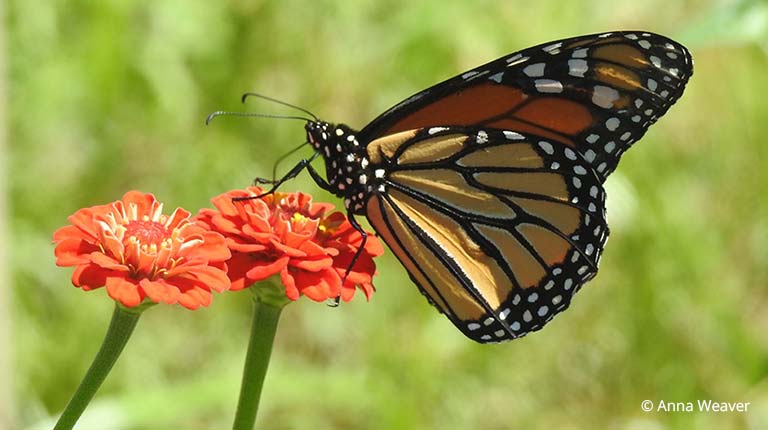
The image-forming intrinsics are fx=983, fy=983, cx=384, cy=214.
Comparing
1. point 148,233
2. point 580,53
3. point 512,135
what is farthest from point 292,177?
point 580,53

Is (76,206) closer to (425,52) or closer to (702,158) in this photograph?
(425,52)

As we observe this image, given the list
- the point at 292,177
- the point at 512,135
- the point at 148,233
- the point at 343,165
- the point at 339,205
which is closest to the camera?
the point at 148,233

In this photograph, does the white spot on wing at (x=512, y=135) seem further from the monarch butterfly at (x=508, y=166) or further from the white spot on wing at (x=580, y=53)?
the white spot on wing at (x=580, y=53)

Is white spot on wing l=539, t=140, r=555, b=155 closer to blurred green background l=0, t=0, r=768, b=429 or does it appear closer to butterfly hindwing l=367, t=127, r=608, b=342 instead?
butterfly hindwing l=367, t=127, r=608, b=342

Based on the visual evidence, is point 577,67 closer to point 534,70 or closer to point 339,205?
point 534,70

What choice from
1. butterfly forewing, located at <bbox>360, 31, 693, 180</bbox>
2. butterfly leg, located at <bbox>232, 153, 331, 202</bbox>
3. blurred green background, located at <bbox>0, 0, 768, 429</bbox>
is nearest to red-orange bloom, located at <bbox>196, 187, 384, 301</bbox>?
butterfly leg, located at <bbox>232, 153, 331, 202</bbox>

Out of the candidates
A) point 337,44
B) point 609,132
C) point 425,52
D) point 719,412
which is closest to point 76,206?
point 337,44

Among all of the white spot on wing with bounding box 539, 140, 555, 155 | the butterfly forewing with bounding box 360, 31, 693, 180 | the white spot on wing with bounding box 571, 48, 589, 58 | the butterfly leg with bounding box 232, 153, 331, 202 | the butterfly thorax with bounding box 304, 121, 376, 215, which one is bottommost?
the butterfly leg with bounding box 232, 153, 331, 202
